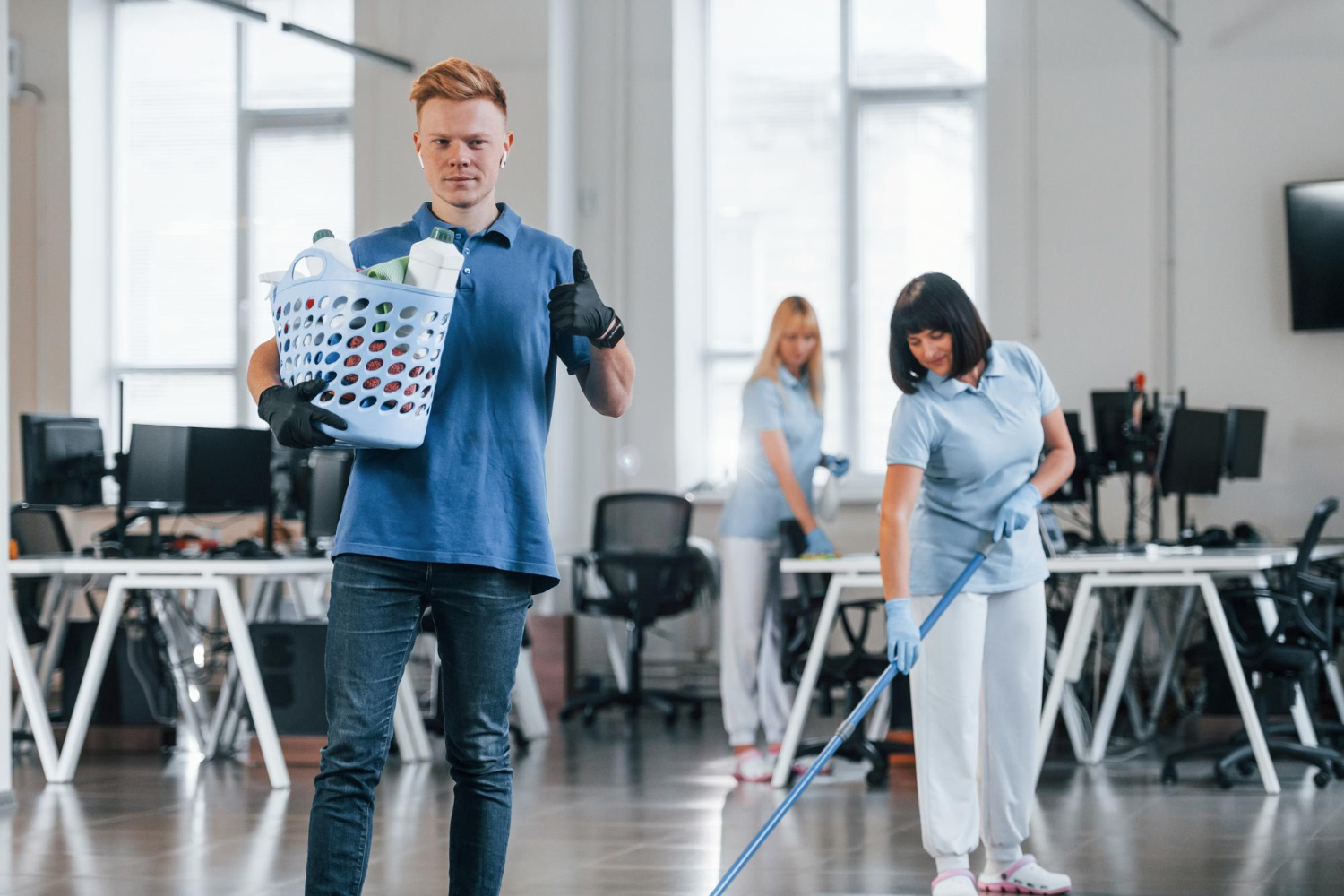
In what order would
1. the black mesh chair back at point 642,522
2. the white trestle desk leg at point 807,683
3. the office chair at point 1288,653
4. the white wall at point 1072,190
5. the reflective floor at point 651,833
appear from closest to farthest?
the reflective floor at point 651,833 < the office chair at point 1288,653 < the white trestle desk leg at point 807,683 < the black mesh chair back at point 642,522 < the white wall at point 1072,190

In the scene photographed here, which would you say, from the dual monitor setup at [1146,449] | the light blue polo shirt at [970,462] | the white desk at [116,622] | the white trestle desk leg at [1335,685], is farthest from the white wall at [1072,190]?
the light blue polo shirt at [970,462]

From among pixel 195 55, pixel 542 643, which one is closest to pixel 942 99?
pixel 542 643

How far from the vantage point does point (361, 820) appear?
2.10m

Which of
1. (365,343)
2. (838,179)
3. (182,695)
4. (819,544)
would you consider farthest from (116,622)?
(838,179)

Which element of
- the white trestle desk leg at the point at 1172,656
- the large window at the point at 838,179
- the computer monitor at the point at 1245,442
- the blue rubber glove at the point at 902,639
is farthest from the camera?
the large window at the point at 838,179

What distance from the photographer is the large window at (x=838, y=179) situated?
8.09m

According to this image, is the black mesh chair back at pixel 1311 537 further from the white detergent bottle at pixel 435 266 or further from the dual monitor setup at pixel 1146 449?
the white detergent bottle at pixel 435 266

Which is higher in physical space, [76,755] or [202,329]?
[202,329]

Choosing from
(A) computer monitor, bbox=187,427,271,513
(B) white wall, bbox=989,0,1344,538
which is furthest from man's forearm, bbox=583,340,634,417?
(B) white wall, bbox=989,0,1344,538

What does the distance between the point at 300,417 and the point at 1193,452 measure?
5.00 metres

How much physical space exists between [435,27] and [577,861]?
538 centimetres

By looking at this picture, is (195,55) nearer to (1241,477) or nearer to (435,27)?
(435,27)

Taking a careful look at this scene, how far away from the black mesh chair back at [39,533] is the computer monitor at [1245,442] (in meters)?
4.95

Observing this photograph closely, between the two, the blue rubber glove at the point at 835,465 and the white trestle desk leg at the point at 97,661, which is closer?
the white trestle desk leg at the point at 97,661
